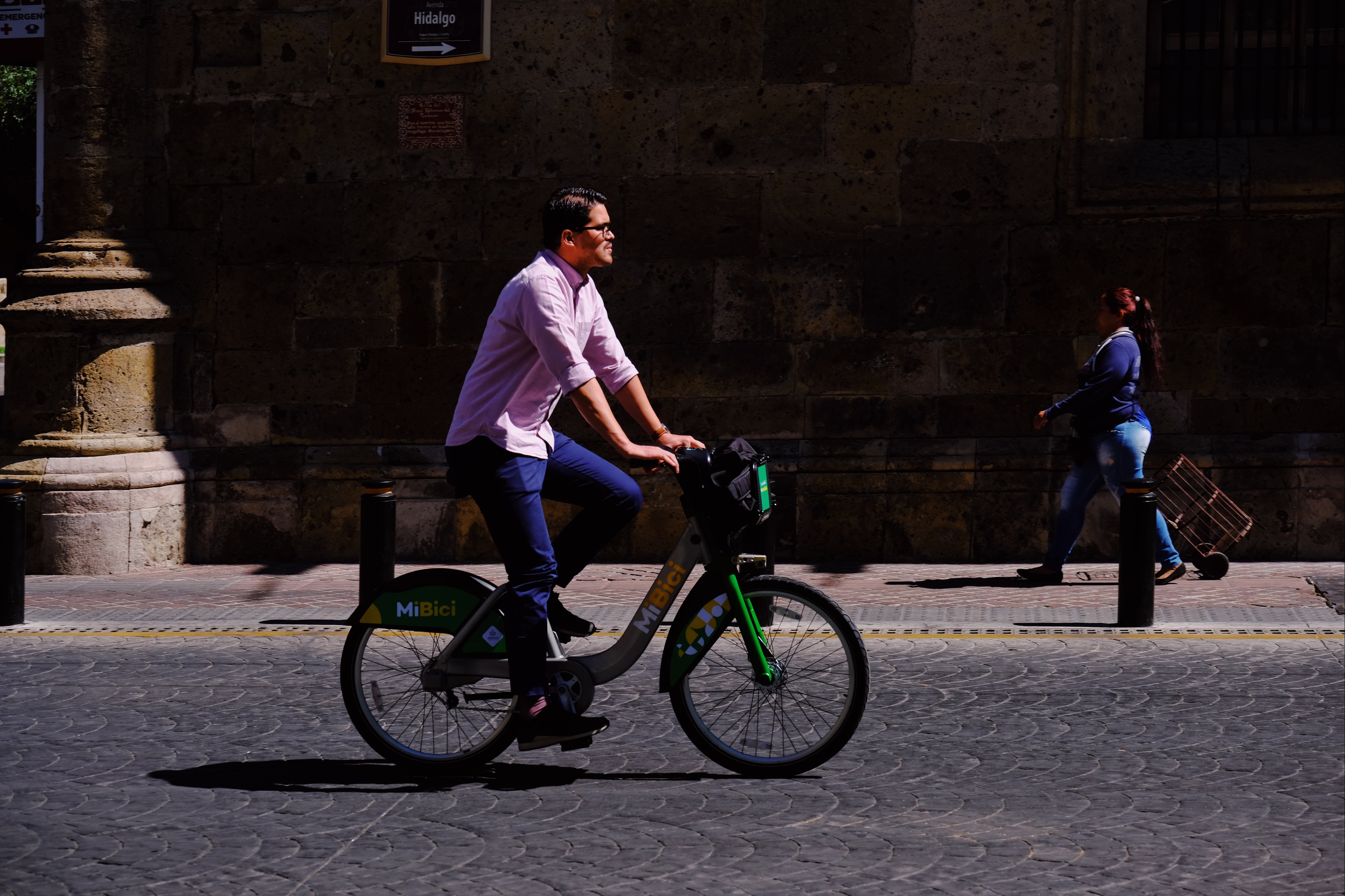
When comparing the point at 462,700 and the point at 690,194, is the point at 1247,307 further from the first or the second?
the point at 462,700

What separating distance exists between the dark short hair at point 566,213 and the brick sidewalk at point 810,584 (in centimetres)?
411

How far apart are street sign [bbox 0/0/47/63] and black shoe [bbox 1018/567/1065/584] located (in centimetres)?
1774

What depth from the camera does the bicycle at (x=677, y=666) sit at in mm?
5348

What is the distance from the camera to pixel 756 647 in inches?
212

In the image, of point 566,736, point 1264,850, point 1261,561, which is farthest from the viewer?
point 1261,561

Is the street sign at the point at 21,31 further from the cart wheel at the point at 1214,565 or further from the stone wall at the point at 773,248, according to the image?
the cart wheel at the point at 1214,565

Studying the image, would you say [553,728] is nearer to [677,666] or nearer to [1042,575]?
[677,666]

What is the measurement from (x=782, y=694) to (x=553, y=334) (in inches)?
51.9

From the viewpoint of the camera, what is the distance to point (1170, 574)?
9.84 m

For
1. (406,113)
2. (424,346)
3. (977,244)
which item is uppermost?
(406,113)

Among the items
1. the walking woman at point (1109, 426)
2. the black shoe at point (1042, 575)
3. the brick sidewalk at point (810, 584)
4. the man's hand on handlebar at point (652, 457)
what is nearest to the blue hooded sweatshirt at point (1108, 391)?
the walking woman at point (1109, 426)

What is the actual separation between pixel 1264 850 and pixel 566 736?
6.61 ft

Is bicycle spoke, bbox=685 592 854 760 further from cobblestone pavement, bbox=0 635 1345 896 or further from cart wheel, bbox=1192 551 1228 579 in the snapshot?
cart wheel, bbox=1192 551 1228 579

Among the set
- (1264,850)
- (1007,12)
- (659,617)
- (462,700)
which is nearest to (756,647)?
(659,617)
